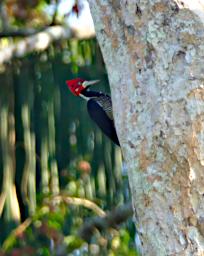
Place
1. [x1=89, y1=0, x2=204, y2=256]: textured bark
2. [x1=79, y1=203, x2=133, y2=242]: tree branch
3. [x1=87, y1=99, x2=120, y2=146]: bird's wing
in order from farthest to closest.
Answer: [x1=79, y1=203, x2=133, y2=242]: tree branch < [x1=87, y1=99, x2=120, y2=146]: bird's wing < [x1=89, y1=0, x2=204, y2=256]: textured bark

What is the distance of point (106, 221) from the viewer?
19.3 feet

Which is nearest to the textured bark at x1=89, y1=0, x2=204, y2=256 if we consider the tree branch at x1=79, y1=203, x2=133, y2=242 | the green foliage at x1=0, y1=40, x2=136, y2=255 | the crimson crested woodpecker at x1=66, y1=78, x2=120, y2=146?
the crimson crested woodpecker at x1=66, y1=78, x2=120, y2=146

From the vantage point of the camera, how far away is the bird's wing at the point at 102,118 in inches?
182

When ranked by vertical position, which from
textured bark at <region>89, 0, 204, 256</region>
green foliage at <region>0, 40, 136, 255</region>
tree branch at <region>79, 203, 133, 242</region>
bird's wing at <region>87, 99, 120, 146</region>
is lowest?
tree branch at <region>79, 203, 133, 242</region>


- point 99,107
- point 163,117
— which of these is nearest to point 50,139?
point 99,107

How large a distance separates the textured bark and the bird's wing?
1.46 meters

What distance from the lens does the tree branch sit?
586 cm

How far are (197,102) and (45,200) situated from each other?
3.32 metres

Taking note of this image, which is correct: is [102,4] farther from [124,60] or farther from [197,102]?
[197,102]

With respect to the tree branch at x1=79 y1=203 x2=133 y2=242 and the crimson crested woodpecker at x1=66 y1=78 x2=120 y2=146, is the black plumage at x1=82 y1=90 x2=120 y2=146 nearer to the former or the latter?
the crimson crested woodpecker at x1=66 y1=78 x2=120 y2=146

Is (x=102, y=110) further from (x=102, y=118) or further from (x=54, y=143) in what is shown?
(x=54, y=143)

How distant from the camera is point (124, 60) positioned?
10.2 feet

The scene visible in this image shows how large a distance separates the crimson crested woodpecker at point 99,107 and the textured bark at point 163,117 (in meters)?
1.46

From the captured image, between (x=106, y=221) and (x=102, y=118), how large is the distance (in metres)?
1.16
